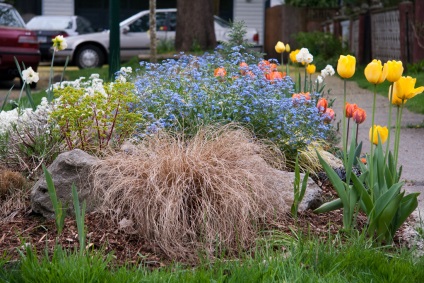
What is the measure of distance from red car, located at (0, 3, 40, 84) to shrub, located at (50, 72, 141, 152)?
→ 1044cm

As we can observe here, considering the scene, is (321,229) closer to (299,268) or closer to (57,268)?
(299,268)

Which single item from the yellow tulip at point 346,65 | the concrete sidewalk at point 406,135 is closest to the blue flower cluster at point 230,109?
the concrete sidewalk at point 406,135

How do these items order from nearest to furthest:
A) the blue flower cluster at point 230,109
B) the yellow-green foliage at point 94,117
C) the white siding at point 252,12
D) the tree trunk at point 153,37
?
the yellow-green foliage at point 94,117
the blue flower cluster at point 230,109
the tree trunk at point 153,37
the white siding at point 252,12

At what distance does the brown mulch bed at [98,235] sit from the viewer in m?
4.36

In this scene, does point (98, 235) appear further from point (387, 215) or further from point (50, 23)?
point (50, 23)

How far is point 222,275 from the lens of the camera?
3.88 metres

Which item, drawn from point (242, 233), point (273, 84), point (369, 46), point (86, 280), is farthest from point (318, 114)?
point (369, 46)

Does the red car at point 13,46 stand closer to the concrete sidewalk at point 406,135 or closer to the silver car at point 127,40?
the concrete sidewalk at point 406,135

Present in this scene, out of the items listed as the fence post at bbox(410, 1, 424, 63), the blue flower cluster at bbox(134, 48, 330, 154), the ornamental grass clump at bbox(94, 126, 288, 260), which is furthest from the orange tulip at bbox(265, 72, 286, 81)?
the fence post at bbox(410, 1, 424, 63)

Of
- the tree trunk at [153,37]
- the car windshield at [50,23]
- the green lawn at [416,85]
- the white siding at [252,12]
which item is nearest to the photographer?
the green lawn at [416,85]

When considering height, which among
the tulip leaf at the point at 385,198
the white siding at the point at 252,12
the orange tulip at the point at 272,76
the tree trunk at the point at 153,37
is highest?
the white siding at the point at 252,12

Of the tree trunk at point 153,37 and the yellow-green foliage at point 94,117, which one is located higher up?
the tree trunk at point 153,37

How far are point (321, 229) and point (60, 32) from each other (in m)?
22.3

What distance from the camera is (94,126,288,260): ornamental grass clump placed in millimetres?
4445
